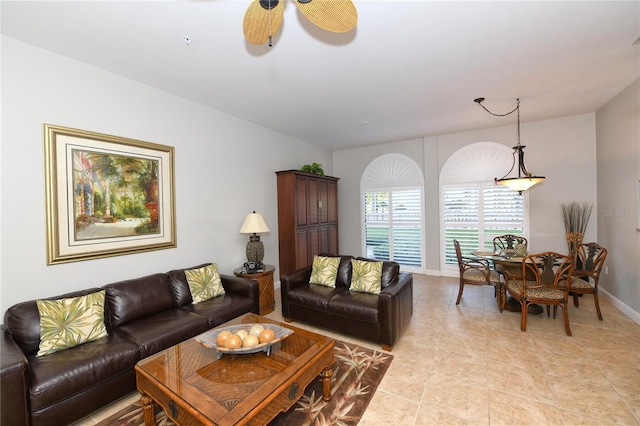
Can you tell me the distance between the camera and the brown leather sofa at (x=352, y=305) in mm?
2756

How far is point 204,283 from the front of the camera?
3.15 metres

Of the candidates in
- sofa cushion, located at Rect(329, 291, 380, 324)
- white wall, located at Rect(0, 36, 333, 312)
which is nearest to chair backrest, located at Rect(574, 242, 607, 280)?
sofa cushion, located at Rect(329, 291, 380, 324)

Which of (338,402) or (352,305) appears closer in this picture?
(338,402)

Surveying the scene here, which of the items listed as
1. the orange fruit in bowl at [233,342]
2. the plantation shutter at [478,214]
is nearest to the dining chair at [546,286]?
the plantation shutter at [478,214]

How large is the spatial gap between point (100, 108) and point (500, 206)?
6120 mm

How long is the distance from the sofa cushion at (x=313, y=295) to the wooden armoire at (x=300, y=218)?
4.38 ft

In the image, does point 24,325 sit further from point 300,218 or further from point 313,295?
point 300,218

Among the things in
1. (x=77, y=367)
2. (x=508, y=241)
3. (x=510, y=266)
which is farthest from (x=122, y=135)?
(x=508, y=241)

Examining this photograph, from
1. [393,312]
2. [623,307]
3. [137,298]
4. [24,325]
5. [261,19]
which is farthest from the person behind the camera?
[623,307]

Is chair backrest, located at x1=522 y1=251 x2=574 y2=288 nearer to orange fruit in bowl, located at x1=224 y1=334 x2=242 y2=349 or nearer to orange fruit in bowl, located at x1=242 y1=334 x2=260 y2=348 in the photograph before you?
orange fruit in bowl, located at x1=242 y1=334 x2=260 y2=348

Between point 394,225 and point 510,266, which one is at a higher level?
point 394,225

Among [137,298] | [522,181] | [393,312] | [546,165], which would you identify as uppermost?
[546,165]

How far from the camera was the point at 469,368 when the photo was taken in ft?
7.97

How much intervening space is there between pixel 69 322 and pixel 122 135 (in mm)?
1873
